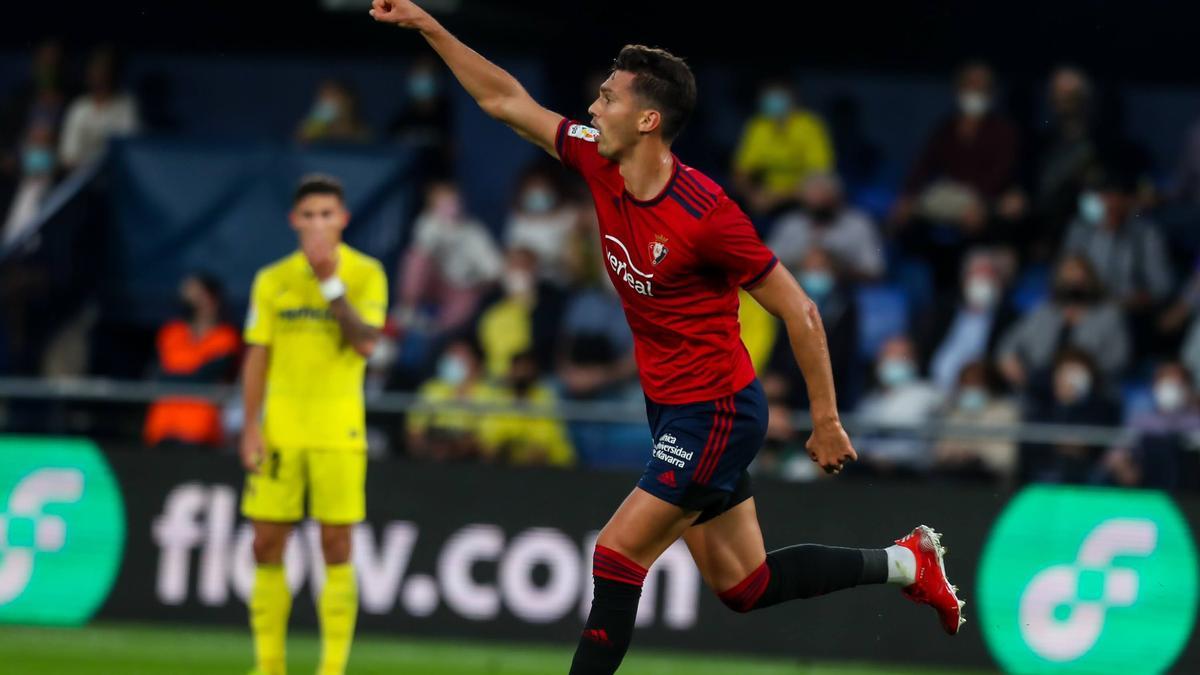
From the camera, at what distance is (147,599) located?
12383 mm

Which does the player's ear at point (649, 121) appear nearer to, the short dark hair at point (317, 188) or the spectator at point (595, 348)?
the short dark hair at point (317, 188)

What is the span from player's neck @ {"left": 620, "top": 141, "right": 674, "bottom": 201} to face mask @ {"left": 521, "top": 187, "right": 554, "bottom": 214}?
7.96m

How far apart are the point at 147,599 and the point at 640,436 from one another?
10.1 feet

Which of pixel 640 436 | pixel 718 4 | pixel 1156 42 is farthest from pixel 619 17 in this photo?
pixel 640 436

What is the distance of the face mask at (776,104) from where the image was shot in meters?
16.3

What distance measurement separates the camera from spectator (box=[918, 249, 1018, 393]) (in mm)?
14508

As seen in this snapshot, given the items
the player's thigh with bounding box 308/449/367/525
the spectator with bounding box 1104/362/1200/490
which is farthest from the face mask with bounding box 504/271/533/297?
the player's thigh with bounding box 308/449/367/525

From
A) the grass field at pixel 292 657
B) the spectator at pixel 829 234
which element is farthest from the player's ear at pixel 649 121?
the spectator at pixel 829 234

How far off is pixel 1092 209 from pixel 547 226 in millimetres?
3871

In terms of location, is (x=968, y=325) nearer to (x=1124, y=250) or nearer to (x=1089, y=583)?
(x=1124, y=250)

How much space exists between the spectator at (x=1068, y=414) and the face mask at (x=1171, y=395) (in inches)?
14.2

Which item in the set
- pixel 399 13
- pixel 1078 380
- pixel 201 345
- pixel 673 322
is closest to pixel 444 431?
pixel 201 345

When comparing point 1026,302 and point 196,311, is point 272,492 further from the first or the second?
point 1026,302

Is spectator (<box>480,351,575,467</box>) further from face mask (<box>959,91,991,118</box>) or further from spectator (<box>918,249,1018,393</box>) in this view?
face mask (<box>959,91,991,118</box>)
